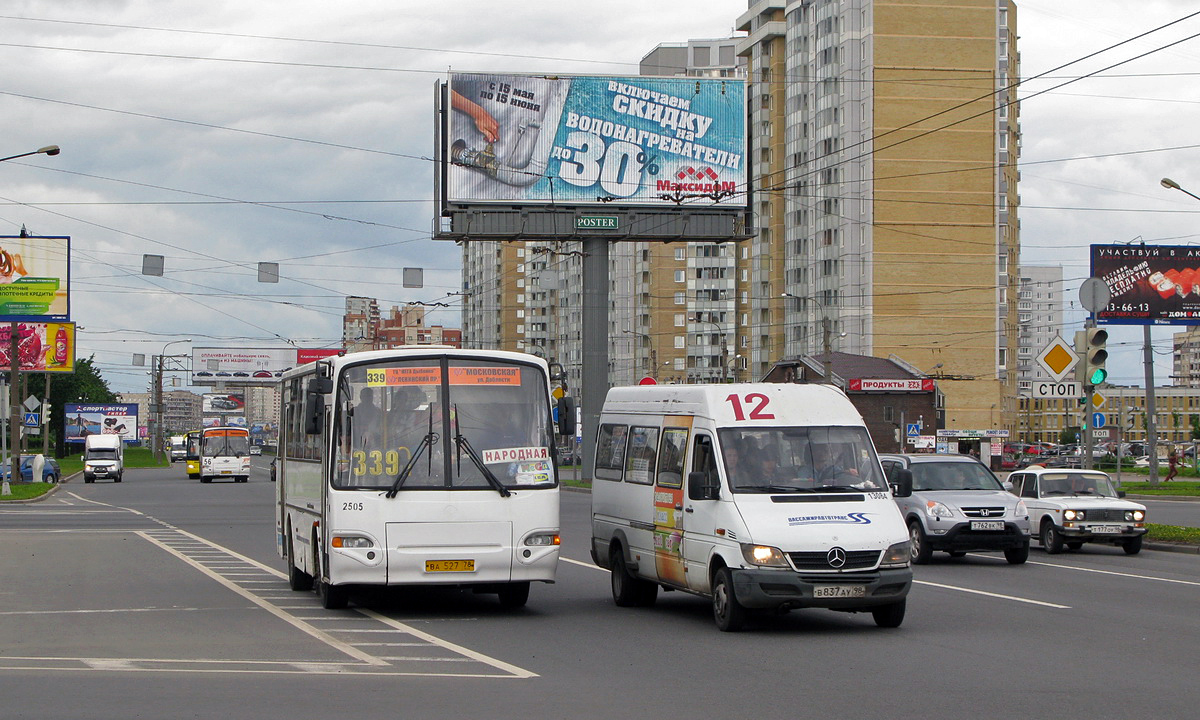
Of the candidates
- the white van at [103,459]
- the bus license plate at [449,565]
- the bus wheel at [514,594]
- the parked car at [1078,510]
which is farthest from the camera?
the white van at [103,459]

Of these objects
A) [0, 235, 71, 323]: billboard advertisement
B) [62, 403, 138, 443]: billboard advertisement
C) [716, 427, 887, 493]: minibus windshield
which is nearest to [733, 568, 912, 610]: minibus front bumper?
[716, 427, 887, 493]: minibus windshield

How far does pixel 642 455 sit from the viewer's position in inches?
621

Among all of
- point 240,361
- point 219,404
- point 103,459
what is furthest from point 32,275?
point 219,404

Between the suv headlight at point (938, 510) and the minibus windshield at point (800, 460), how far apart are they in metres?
7.99

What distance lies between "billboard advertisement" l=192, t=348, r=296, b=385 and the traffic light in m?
103

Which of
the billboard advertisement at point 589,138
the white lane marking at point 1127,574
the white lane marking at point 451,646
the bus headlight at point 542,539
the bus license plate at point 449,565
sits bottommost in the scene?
the white lane marking at point 1127,574

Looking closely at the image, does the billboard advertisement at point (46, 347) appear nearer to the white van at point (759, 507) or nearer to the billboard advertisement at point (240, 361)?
the billboard advertisement at point (240, 361)

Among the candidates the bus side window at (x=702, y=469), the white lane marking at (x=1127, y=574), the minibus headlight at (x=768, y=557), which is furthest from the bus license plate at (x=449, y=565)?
the white lane marking at (x=1127, y=574)

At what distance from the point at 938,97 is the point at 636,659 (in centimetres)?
8964

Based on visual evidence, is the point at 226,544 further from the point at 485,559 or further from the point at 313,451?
→ the point at 485,559

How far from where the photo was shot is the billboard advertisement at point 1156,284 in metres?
55.9

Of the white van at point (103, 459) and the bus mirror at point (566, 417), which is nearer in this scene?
the bus mirror at point (566, 417)

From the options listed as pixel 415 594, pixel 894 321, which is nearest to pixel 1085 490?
pixel 415 594

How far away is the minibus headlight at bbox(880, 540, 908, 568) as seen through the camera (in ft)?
42.5
